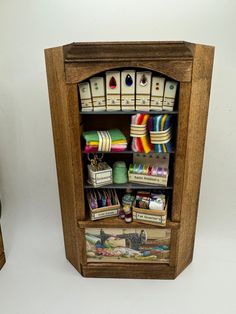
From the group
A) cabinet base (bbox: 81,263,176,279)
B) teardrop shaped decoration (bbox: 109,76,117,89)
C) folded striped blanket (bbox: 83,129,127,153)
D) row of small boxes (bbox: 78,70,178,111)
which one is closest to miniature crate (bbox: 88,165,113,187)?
folded striped blanket (bbox: 83,129,127,153)

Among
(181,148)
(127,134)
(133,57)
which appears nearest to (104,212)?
(127,134)

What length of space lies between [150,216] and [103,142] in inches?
22.5

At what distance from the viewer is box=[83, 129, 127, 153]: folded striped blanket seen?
1.59 meters

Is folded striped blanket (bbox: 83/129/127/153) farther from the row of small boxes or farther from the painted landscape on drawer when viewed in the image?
the painted landscape on drawer

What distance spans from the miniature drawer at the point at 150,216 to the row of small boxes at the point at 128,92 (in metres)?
0.64

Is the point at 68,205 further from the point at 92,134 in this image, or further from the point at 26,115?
the point at 26,115

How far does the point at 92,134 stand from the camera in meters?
1.64

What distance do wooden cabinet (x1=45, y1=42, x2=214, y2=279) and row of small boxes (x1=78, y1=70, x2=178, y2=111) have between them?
5 centimetres

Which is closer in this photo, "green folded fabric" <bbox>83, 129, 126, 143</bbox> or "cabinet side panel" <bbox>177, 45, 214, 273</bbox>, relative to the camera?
"cabinet side panel" <bbox>177, 45, 214, 273</bbox>

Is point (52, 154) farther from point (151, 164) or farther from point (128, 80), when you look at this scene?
point (128, 80)

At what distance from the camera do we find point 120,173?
69.2 inches

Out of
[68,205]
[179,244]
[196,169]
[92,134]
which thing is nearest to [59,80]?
[92,134]

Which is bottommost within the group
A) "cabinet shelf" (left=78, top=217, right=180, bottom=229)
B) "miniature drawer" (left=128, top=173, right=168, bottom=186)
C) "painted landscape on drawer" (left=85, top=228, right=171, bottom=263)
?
"painted landscape on drawer" (left=85, top=228, right=171, bottom=263)

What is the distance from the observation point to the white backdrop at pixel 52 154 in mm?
1744
